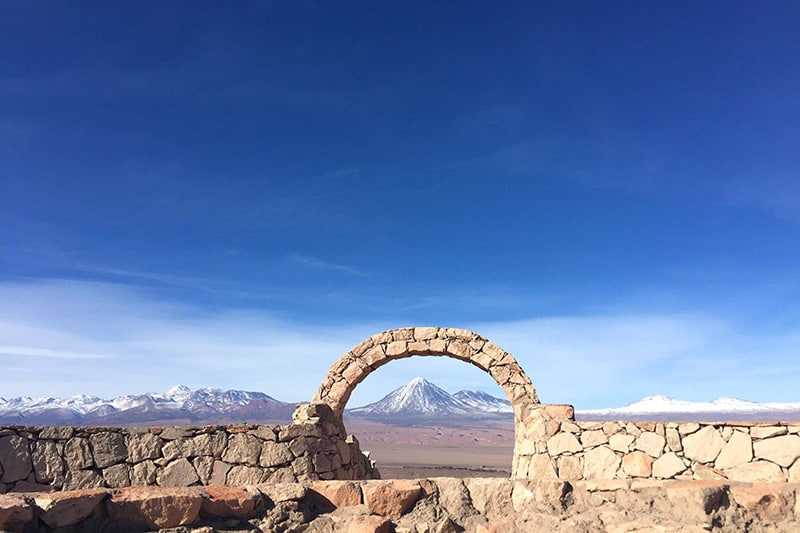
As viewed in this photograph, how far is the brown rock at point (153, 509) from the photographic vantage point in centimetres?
326

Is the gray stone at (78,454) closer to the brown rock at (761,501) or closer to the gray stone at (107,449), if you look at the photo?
the gray stone at (107,449)

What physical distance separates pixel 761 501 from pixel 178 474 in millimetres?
6571

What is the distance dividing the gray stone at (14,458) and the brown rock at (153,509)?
17.0ft

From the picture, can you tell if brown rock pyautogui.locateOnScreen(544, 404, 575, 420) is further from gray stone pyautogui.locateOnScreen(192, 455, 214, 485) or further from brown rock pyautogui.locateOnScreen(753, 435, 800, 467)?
gray stone pyautogui.locateOnScreen(192, 455, 214, 485)

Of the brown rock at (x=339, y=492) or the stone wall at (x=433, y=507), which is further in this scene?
the brown rock at (x=339, y=492)

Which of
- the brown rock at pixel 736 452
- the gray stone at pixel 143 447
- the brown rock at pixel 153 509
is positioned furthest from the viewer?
the gray stone at pixel 143 447

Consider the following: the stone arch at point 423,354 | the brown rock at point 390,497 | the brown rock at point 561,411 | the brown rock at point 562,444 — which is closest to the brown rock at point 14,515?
the brown rock at point 390,497

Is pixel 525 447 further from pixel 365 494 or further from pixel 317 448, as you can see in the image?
pixel 365 494

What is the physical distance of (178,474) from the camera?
26.5 ft

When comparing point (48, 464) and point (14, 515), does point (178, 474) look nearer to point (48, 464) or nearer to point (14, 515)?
point (48, 464)

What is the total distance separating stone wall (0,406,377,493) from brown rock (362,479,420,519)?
16.3 feet

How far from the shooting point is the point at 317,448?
897 cm

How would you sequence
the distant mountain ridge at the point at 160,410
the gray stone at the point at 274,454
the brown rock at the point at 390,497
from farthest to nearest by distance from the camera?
the distant mountain ridge at the point at 160,410 → the gray stone at the point at 274,454 → the brown rock at the point at 390,497

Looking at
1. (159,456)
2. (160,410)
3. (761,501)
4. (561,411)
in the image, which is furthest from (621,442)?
(160,410)
